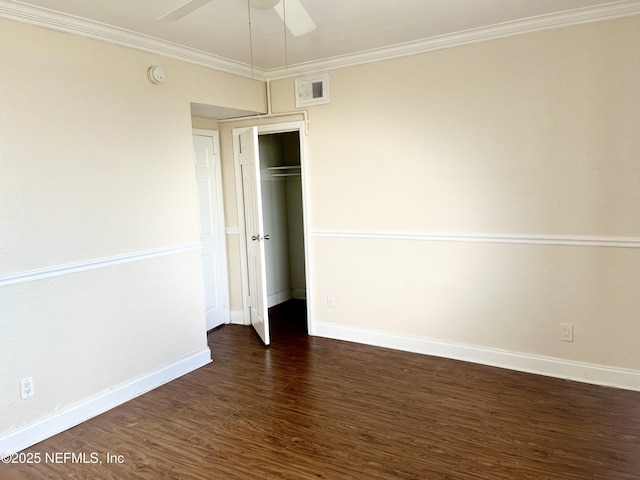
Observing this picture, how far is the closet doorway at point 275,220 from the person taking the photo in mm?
4473

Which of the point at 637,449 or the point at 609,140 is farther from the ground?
the point at 609,140

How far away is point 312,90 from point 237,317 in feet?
8.26

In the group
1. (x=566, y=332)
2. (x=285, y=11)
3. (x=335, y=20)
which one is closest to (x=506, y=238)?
(x=566, y=332)

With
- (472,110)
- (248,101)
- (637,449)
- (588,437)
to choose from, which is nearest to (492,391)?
(588,437)

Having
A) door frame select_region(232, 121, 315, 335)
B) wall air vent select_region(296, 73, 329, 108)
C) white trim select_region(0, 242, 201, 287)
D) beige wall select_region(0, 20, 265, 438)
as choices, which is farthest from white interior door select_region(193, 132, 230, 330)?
wall air vent select_region(296, 73, 329, 108)

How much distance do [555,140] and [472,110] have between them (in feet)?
2.11

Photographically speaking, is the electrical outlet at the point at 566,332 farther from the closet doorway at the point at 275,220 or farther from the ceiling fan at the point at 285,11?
the ceiling fan at the point at 285,11

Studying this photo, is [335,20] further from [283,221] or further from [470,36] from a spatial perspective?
[283,221]

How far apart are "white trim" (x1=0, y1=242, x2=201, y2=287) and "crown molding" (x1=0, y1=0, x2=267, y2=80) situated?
147cm

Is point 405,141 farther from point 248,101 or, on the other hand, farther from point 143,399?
point 143,399

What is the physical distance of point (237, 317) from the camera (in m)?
4.98

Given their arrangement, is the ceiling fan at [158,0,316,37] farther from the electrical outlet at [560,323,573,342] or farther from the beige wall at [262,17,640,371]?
the electrical outlet at [560,323,573,342]

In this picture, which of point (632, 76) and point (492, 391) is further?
point (492, 391)

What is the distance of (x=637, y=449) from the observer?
8.10ft
